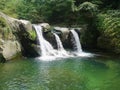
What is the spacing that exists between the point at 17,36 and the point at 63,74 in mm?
8270

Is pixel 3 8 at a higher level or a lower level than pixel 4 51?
higher

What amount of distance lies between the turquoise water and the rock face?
1.33 m

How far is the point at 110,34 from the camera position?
86.1 feet

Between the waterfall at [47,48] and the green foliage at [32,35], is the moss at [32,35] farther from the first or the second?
the waterfall at [47,48]

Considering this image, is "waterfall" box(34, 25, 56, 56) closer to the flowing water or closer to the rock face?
the flowing water

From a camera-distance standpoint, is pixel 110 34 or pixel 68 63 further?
pixel 110 34

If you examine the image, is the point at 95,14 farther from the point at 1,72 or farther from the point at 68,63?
the point at 1,72

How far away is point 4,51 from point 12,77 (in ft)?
17.9

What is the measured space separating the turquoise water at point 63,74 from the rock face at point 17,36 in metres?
1.33

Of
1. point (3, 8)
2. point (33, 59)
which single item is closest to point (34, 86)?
point (33, 59)

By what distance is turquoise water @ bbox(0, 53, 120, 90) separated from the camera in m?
15.6

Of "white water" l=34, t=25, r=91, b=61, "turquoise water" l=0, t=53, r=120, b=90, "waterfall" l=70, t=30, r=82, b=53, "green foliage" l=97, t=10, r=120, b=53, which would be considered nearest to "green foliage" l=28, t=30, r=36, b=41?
"white water" l=34, t=25, r=91, b=61

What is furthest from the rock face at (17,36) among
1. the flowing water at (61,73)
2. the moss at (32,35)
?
the flowing water at (61,73)

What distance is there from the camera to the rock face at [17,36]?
23.3 m
